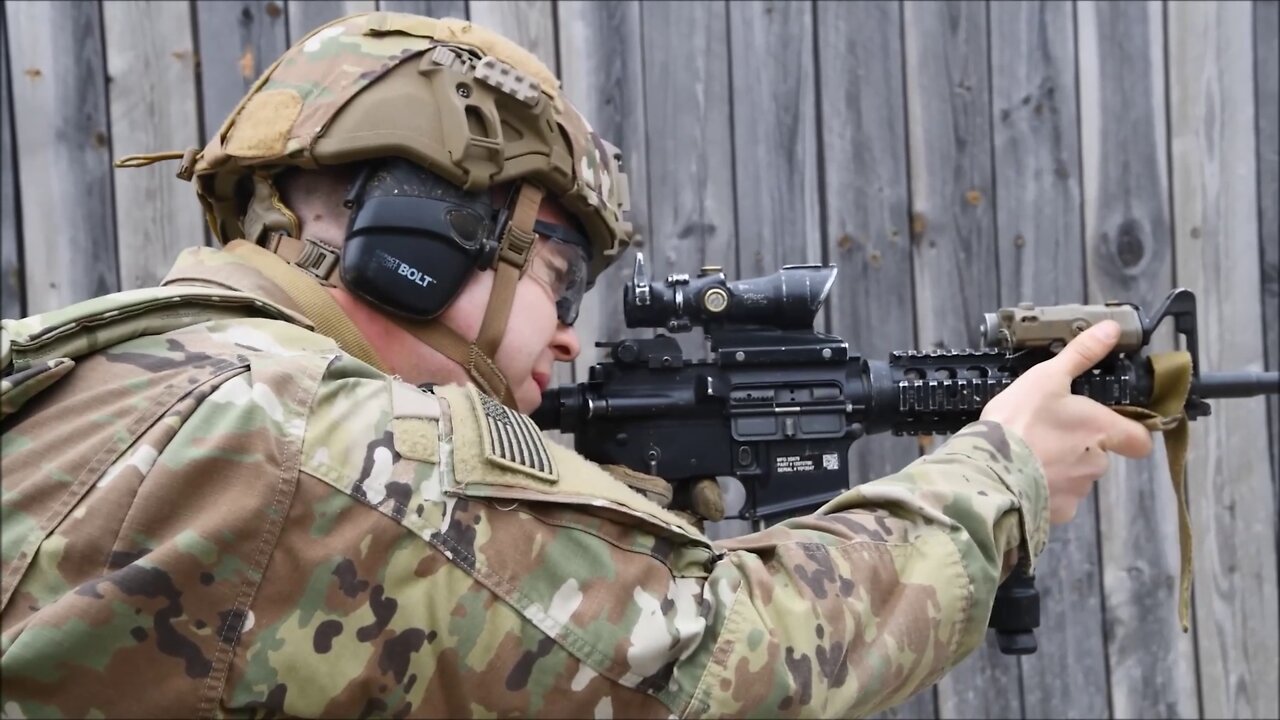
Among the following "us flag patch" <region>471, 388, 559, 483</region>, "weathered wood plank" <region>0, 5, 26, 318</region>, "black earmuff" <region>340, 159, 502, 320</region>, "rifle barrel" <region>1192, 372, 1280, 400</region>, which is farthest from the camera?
"weathered wood plank" <region>0, 5, 26, 318</region>

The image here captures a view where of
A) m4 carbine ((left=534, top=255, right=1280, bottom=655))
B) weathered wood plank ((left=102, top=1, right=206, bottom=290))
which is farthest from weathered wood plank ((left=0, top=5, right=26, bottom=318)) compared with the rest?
m4 carbine ((left=534, top=255, right=1280, bottom=655))

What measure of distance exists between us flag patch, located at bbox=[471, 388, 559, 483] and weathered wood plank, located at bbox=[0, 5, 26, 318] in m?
2.12

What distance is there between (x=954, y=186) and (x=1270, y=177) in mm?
991

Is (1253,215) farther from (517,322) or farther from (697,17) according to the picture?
(517,322)

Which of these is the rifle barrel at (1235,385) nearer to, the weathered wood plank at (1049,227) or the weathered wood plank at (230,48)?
the weathered wood plank at (1049,227)

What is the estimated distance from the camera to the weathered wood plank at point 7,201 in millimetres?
2867

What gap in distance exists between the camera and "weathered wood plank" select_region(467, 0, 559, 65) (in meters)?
2.97

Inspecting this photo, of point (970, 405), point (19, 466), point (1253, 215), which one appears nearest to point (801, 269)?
point (970, 405)

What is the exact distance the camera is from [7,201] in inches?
113

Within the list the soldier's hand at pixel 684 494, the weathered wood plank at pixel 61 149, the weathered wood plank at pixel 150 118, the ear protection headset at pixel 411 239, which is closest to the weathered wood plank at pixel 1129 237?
the soldier's hand at pixel 684 494

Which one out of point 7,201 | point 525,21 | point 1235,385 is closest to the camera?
point 1235,385

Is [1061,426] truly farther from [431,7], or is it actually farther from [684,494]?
[431,7]

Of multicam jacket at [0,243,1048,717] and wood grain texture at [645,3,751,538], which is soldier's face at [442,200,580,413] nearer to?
multicam jacket at [0,243,1048,717]

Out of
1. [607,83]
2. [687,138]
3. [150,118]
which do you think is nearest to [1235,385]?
[687,138]
